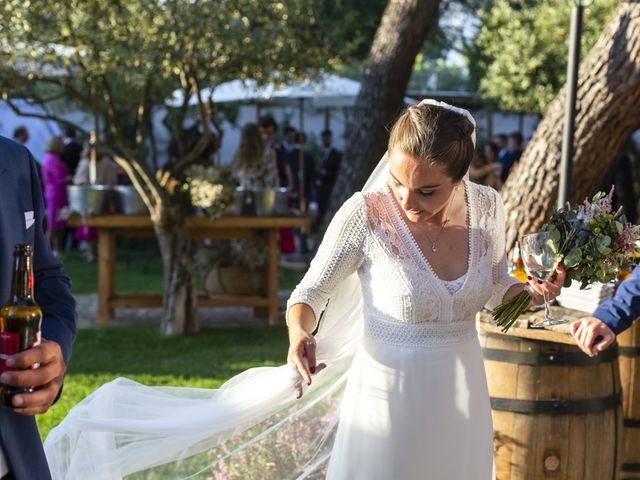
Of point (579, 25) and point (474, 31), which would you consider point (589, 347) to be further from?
point (474, 31)

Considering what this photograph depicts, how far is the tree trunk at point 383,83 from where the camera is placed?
991cm

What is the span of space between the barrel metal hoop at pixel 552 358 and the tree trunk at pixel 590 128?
2.54 m

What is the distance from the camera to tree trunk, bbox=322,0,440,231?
9906mm

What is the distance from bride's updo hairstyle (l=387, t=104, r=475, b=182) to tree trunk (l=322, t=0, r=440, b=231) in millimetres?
6798

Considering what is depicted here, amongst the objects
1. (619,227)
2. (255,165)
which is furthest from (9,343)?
(255,165)

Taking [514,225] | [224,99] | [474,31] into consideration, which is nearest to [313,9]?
[514,225]

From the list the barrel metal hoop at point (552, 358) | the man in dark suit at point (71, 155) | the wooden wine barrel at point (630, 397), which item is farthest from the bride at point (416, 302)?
the man in dark suit at point (71, 155)

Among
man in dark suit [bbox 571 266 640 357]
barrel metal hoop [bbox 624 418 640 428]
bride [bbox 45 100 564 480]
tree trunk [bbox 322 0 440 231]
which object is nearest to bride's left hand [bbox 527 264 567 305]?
bride [bbox 45 100 564 480]

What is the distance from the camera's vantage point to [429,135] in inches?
124

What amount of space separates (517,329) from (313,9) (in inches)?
231

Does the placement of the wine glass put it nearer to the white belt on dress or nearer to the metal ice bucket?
the white belt on dress

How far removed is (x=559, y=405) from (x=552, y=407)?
0.03 m

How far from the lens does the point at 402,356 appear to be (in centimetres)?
324

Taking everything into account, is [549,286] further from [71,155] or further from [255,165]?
[71,155]
